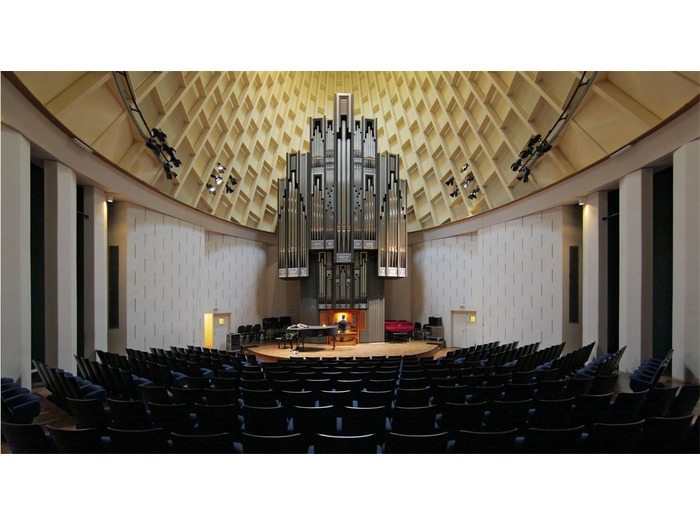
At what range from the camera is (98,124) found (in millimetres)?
8586

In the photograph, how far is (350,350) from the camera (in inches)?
557

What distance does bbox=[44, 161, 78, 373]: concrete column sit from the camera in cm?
761

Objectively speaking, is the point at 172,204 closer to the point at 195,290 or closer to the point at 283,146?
the point at 195,290

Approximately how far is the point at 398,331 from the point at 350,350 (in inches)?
125

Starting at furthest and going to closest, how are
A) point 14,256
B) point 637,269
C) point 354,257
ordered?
point 354,257, point 637,269, point 14,256

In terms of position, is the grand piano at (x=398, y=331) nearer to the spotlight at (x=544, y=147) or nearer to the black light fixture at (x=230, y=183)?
the black light fixture at (x=230, y=183)

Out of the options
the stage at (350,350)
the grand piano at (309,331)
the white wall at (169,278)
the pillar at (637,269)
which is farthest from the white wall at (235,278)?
the pillar at (637,269)

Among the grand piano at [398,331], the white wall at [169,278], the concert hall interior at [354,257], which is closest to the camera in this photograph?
the concert hall interior at [354,257]

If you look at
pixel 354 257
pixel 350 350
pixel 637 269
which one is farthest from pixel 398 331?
pixel 637 269

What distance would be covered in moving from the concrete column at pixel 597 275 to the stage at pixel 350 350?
585 cm

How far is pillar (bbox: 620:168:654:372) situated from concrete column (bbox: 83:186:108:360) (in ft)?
43.7

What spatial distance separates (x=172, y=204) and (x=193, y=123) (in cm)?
291

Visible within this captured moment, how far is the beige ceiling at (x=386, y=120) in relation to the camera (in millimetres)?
7875

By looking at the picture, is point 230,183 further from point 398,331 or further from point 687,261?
point 687,261
